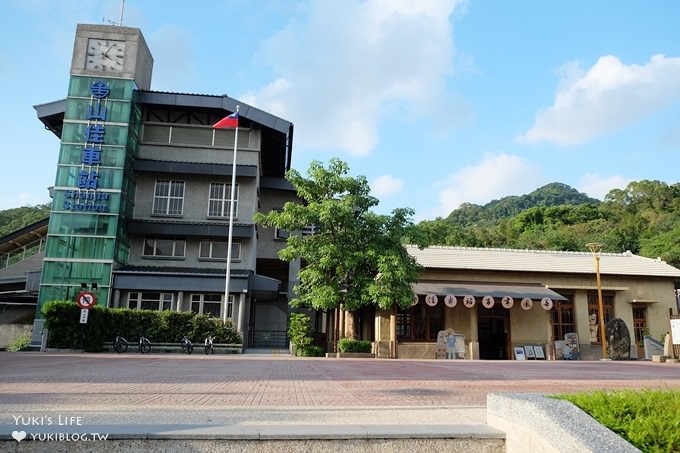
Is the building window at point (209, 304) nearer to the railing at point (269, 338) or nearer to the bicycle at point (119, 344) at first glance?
the bicycle at point (119, 344)

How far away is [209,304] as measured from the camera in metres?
27.5

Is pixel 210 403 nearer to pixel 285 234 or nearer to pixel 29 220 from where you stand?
pixel 285 234

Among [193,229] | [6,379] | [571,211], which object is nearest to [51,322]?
[193,229]

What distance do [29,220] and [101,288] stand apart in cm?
3057

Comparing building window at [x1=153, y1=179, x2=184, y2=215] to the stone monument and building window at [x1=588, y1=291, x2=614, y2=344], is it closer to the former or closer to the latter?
building window at [x1=588, y1=291, x2=614, y2=344]

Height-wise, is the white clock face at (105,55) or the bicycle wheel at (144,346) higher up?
the white clock face at (105,55)

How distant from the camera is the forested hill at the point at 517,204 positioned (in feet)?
337

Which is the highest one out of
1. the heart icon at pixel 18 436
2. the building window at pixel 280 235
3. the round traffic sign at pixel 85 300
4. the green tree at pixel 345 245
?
the building window at pixel 280 235

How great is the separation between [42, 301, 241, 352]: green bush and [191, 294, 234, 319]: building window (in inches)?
128

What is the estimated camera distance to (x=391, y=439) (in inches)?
165

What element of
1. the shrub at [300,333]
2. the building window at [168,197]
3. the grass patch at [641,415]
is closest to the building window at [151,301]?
the building window at [168,197]

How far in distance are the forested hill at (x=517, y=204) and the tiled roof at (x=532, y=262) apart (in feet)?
221

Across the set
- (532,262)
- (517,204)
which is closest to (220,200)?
(532,262)

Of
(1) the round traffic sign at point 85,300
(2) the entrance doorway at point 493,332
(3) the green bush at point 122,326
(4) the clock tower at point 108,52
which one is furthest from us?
(4) the clock tower at point 108,52
